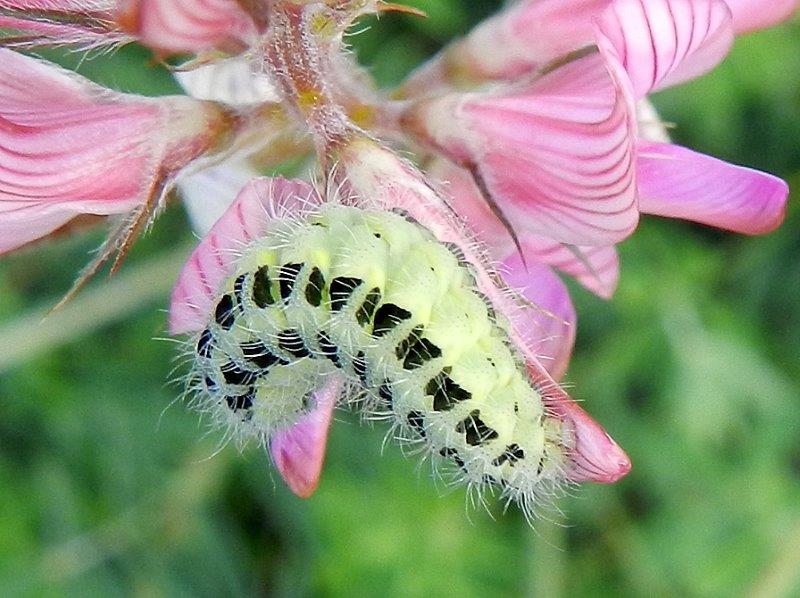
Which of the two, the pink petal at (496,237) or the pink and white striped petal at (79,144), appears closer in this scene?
the pink and white striped petal at (79,144)

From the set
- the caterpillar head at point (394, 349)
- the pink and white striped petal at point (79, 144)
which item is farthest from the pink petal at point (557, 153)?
the pink and white striped petal at point (79, 144)

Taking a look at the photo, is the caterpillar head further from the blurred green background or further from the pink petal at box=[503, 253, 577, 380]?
the blurred green background

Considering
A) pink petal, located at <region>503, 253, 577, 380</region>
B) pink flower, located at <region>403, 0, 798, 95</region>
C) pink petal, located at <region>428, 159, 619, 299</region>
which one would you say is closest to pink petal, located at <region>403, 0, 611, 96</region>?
pink flower, located at <region>403, 0, 798, 95</region>

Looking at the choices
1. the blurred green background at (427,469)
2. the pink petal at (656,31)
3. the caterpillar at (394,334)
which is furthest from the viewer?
the blurred green background at (427,469)

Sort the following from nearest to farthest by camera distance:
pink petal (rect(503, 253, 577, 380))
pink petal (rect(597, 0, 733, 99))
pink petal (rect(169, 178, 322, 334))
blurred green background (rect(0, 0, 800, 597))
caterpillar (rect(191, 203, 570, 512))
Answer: caterpillar (rect(191, 203, 570, 512)), pink petal (rect(597, 0, 733, 99)), pink petal (rect(169, 178, 322, 334)), pink petal (rect(503, 253, 577, 380)), blurred green background (rect(0, 0, 800, 597))

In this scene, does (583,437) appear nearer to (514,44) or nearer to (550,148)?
(550,148)

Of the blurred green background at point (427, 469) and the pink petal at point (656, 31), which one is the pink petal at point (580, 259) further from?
the blurred green background at point (427, 469)

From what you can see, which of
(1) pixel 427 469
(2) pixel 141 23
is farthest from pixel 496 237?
(1) pixel 427 469
